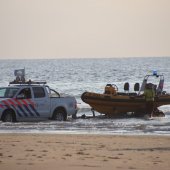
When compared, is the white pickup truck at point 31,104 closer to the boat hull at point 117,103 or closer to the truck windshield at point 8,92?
the truck windshield at point 8,92

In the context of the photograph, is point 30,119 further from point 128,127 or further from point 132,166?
point 132,166

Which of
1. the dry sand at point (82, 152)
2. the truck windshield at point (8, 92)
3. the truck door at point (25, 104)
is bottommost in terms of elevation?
the dry sand at point (82, 152)

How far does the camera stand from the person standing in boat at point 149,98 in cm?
2939

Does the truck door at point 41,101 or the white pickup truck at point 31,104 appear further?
the truck door at point 41,101

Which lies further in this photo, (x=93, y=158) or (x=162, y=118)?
(x=162, y=118)

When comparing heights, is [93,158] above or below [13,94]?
below

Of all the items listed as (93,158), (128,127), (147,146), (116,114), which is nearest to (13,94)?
(128,127)

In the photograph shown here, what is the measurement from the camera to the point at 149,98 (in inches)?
1163

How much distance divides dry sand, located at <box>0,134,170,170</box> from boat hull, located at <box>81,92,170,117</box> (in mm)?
10323

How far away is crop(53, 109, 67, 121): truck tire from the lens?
87.5 ft

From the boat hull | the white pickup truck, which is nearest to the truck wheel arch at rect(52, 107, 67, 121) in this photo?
the white pickup truck

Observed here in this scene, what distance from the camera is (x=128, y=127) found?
2395cm

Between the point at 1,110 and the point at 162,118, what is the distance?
24.5 feet

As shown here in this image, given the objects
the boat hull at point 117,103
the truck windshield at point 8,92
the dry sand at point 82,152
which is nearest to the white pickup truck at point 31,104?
the truck windshield at point 8,92
